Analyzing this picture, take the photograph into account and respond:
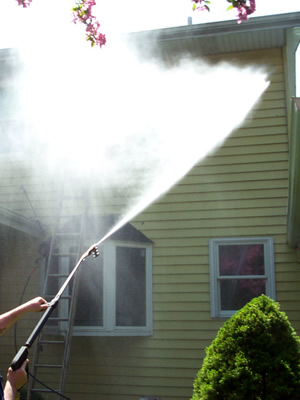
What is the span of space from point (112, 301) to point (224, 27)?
4475mm

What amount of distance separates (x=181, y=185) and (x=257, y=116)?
1.60 meters

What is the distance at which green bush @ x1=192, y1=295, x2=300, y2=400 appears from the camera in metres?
3.88

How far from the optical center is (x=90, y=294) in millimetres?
8055

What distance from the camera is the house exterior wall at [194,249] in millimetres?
7535

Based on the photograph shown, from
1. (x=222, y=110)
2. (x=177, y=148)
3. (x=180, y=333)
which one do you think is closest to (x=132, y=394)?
(x=180, y=333)

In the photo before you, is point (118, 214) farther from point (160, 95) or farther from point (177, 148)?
point (160, 95)

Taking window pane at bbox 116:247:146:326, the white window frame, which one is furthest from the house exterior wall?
window pane at bbox 116:247:146:326

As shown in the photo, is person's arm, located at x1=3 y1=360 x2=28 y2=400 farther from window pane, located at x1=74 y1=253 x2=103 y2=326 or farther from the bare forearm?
window pane, located at x1=74 y1=253 x2=103 y2=326

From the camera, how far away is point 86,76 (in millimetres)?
8867

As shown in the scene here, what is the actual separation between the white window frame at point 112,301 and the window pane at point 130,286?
107 mm

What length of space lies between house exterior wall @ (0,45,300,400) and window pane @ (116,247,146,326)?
234 mm

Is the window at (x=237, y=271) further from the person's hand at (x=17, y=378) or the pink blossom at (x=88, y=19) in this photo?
the person's hand at (x=17, y=378)

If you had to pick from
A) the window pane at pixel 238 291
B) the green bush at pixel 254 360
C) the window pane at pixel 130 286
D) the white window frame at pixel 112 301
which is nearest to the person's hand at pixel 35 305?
the green bush at pixel 254 360

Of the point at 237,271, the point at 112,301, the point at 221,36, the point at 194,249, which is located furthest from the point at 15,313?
the point at 221,36
